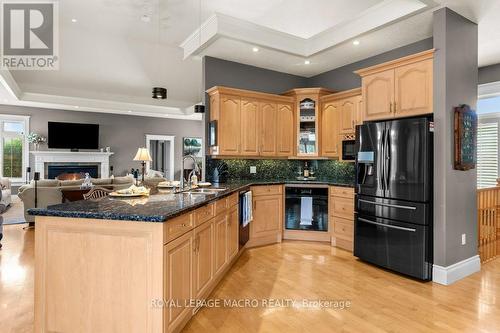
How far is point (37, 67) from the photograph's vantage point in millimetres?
7215

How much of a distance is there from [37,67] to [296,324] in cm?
823

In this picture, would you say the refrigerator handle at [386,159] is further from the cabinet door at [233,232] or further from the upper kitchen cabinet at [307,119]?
the cabinet door at [233,232]

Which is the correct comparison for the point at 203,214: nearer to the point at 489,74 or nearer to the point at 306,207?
the point at 306,207

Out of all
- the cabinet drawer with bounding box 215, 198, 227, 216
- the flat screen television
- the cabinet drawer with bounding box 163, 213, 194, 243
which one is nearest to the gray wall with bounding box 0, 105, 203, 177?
the flat screen television

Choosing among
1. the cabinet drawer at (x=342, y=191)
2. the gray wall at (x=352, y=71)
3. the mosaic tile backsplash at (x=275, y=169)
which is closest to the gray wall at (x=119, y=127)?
the mosaic tile backsplash at (x=275, y=169)

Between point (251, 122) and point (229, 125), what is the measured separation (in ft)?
1.34

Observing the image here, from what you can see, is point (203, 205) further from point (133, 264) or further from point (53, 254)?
point (53, 254)

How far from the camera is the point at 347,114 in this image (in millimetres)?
4812

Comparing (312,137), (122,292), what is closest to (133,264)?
(122,292)

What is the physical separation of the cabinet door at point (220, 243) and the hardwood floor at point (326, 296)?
9.6 inches

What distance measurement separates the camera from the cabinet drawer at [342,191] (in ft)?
14.2

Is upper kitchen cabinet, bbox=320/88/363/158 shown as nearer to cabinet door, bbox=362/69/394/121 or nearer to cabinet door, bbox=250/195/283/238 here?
cabinet door, bbox=362/69/394/121

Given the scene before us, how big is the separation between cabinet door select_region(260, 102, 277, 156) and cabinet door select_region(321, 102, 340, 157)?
864 millimetres

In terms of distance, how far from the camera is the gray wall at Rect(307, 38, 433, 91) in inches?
163
